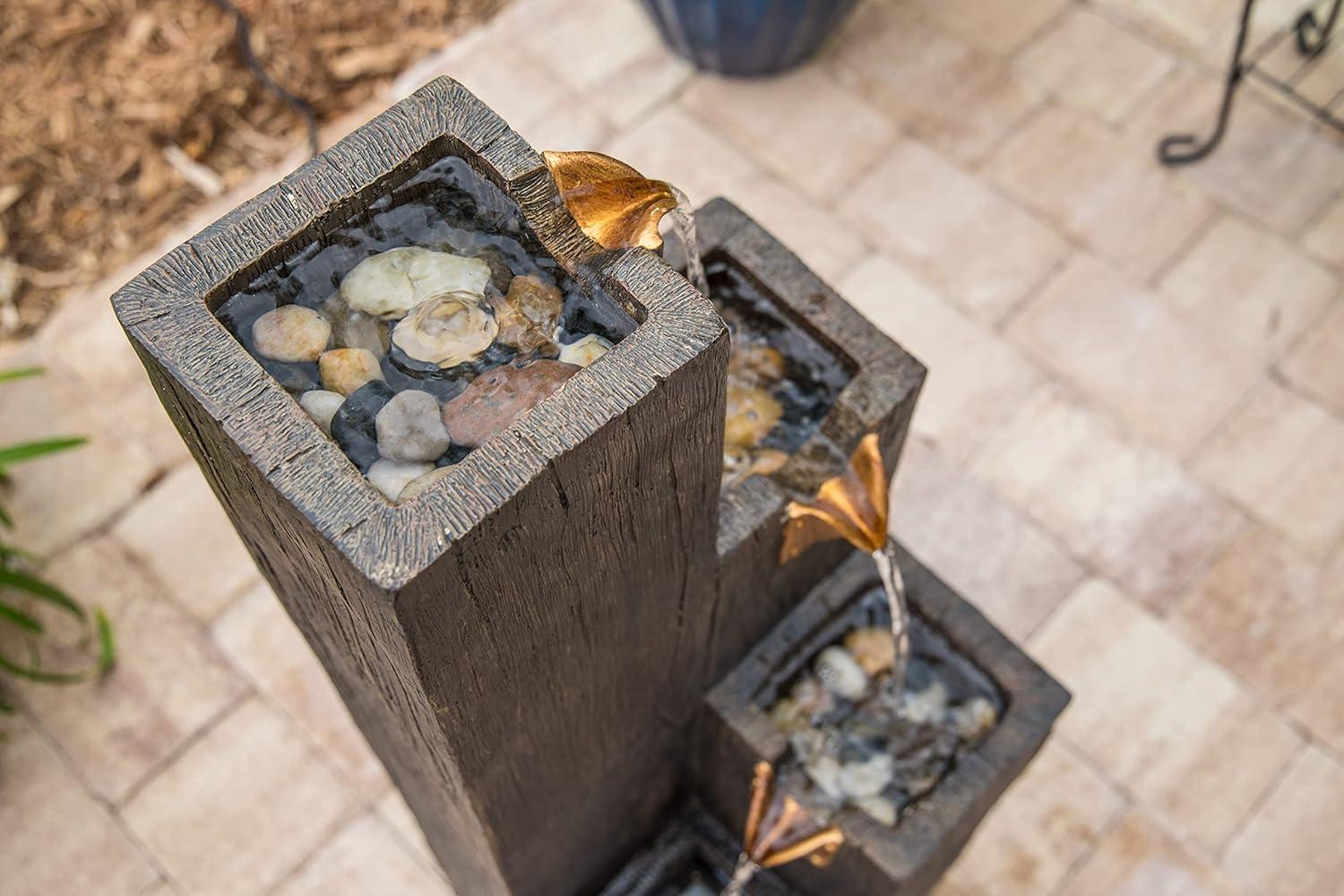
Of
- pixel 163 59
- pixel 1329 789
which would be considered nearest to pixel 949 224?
pixel 1329 789

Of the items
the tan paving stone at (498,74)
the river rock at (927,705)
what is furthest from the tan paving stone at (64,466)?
the river rock at (927,705)

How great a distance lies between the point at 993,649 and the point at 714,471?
0.71 meters

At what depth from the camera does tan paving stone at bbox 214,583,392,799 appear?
2.35m

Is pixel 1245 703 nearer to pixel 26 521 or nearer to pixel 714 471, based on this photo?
pixel 714 471

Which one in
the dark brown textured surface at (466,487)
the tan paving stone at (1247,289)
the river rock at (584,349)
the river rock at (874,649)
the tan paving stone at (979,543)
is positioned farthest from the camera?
the tan paving stone at (1247,289)

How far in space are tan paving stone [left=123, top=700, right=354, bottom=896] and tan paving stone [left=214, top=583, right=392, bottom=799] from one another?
0.11ft

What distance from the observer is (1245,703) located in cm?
239

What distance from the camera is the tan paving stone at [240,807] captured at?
2260 millimetres

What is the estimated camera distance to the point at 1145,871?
2248mm

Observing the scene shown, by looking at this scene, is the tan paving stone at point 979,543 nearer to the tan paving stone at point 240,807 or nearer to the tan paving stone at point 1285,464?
the tan paving stone at point 1285,464

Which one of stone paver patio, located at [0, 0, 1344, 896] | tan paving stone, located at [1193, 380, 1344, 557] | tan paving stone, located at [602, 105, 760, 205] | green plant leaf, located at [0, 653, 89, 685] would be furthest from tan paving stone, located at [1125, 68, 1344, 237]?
green plant leaf, located at [0, 653, 89, 685]

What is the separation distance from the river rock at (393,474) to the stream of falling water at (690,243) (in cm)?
52

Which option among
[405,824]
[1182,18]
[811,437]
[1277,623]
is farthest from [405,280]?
[1182,18]

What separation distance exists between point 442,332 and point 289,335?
113mm
